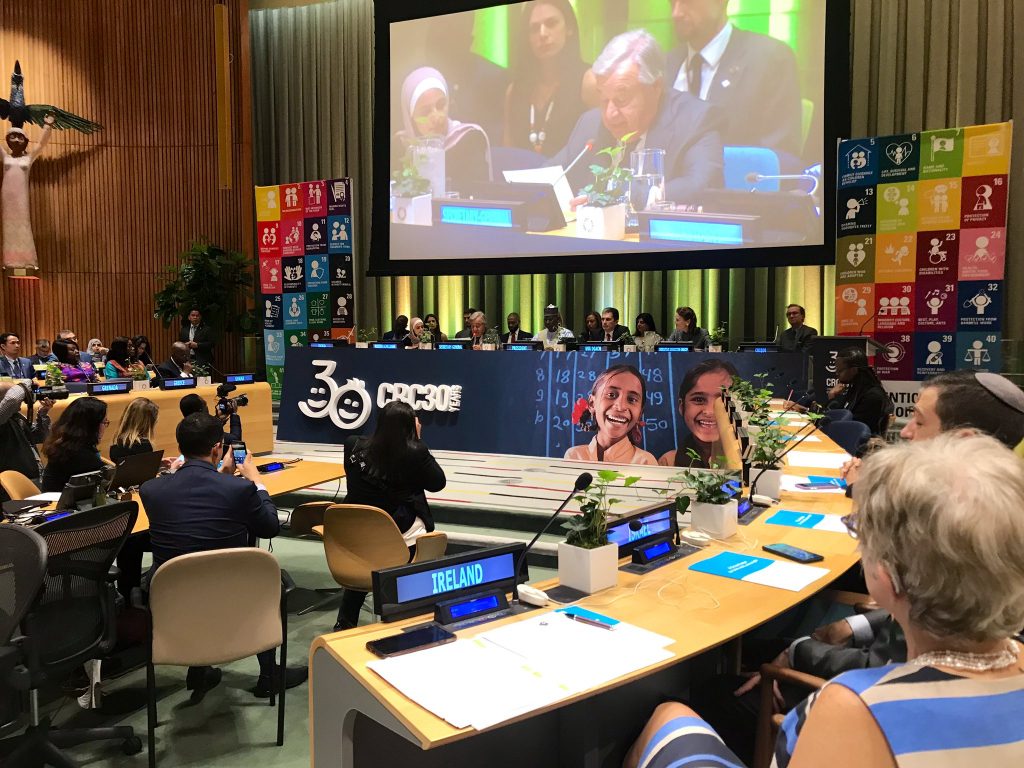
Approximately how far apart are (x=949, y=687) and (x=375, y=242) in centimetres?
1003

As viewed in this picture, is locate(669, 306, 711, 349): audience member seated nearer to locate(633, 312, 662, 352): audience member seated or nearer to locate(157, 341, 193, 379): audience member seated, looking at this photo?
locate(633, 312, 662, 352): audience member seated

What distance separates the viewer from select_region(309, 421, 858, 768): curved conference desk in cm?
144

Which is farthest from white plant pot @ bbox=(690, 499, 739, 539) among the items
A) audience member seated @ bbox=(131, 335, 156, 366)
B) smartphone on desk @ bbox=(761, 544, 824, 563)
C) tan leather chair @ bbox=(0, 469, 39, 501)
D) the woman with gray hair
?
audience member seated @ bbox=(131, 335, 156, 366)

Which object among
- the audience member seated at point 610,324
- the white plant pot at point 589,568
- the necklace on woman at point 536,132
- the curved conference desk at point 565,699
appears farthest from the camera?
the necklace on woman at point 536,132

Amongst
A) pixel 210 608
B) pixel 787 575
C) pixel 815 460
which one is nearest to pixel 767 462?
pixel 787 575

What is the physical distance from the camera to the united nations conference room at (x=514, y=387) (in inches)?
58.9

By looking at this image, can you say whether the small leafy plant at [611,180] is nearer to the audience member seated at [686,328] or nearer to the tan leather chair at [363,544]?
the audience member seated at [686,328]

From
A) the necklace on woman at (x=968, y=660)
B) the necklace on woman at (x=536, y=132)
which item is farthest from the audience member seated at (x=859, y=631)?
the necklace on woman at (x=536, y=132)

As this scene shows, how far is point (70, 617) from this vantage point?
2.39 metres

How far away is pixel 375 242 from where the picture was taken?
1035 centimetres

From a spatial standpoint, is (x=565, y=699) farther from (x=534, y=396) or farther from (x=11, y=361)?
(x=11, y=361)

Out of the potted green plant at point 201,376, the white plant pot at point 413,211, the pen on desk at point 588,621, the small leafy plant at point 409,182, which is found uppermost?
the small leafy plant at point 409,182

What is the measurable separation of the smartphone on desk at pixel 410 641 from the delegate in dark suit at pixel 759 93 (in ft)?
25.7

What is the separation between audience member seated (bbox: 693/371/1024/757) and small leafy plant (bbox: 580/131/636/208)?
6881 mm
